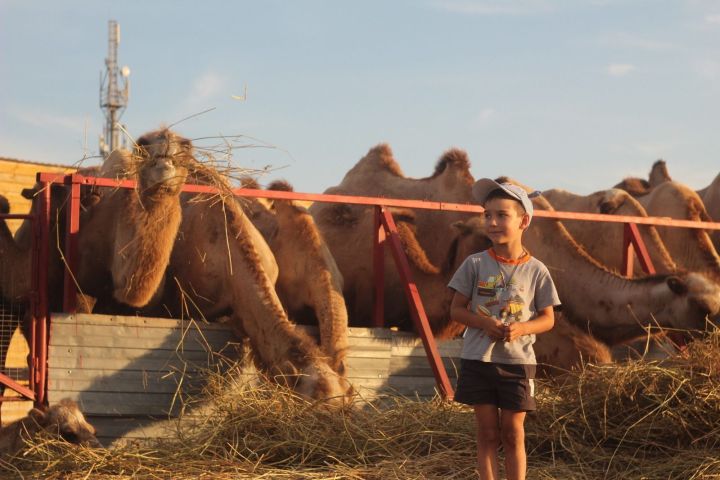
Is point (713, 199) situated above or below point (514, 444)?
above

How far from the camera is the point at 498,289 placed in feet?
16.9

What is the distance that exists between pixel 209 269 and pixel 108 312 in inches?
38.2

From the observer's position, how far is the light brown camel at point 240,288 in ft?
25.0

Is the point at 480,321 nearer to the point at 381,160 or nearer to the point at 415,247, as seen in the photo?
the point at 415,247

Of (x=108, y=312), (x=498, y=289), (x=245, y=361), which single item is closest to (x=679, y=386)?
(x=498, y=289)

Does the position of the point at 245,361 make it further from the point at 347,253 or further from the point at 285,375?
the point at 347,253

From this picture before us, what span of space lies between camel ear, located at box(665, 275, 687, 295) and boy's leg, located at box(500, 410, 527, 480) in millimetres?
4416

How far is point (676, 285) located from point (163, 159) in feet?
14.4

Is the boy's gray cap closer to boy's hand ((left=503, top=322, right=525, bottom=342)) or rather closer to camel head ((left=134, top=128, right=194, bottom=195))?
boy's hand ((left=503, top=322, right=525, bottom=342))

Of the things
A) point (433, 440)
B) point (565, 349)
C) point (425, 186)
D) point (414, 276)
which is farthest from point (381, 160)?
point (433, 440)

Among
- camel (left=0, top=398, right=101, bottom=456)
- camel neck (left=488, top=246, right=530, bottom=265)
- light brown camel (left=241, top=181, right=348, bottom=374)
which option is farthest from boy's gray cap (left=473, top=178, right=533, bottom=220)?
light brown camel (left=241, top=181, right=348, bottom=374)

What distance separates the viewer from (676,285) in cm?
905

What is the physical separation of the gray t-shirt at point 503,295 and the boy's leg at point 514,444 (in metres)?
A: 0.26

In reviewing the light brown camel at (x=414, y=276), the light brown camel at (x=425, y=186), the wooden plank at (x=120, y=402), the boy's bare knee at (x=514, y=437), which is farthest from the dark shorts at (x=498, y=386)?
the light brown camel at (x=425, y=186)
